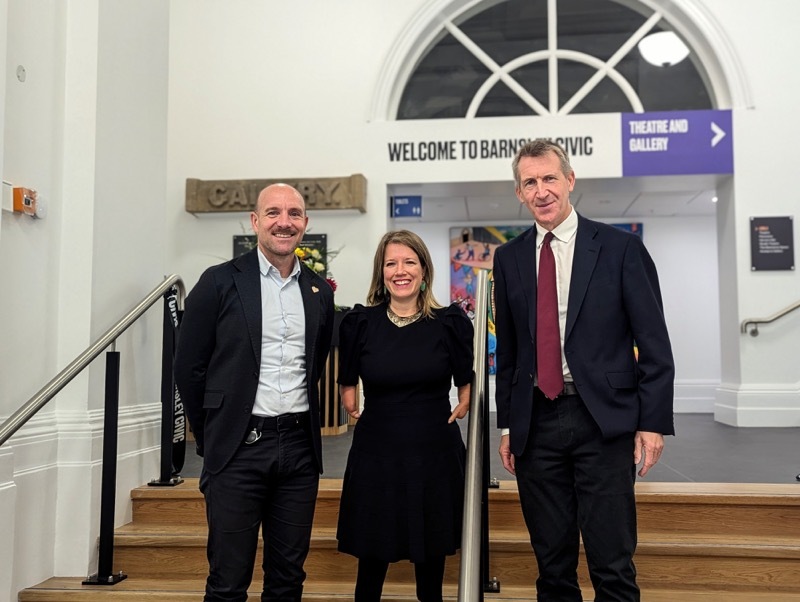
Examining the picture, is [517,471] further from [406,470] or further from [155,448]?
[155,448]

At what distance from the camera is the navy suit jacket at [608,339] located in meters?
1.94

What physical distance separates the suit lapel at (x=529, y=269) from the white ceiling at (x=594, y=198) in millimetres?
4822

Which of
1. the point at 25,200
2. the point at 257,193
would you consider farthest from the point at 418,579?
the point at 257,193

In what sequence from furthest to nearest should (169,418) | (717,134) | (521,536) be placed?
(717,134) → (169,418) → (521,536)

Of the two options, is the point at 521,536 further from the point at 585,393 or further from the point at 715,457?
the point at 715,457

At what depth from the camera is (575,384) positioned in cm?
197

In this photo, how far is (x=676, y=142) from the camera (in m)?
6.65

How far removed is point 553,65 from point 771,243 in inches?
111

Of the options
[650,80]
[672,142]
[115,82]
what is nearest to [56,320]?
[115,82]

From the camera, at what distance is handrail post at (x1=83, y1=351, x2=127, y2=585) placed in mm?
2932

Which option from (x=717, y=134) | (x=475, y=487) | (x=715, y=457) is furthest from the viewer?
(x=717, y=134)

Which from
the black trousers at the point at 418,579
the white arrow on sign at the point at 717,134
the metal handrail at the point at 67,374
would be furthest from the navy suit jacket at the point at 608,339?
the white arrow on sign at the point at 717,134

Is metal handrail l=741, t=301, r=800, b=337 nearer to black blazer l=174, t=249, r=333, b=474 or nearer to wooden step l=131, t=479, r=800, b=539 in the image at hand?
wooden step l=131, t=479, r=800, b=539

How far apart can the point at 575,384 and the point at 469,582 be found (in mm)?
760
